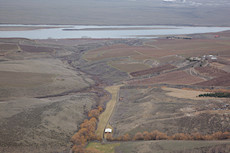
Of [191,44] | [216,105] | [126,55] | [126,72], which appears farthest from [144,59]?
[216,105]

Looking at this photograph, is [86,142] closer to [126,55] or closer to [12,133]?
[12,133]

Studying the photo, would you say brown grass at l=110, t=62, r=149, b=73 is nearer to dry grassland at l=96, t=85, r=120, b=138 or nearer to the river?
dry grassland at l=96, t=85, r=120, b=138

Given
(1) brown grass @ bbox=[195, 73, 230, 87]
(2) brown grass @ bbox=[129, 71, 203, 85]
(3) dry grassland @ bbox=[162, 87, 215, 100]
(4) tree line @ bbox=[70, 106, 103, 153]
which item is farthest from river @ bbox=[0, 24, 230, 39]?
(4) tree line @ bbox=[70, 106, 103, 153]

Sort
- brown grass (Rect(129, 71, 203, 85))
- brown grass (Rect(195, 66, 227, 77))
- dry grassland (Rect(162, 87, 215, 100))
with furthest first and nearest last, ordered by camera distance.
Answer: brown grass (Rect(195, 66, 227, 77)) < brown grass (Rect(129, 71, 203, 85)) < dry grassland (Rect(162, 87, 215, 100))

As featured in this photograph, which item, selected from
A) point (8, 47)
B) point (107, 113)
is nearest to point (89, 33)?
point (8, 47)

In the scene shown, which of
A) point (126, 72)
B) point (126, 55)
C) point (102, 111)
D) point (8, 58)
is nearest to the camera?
point (102, 111)

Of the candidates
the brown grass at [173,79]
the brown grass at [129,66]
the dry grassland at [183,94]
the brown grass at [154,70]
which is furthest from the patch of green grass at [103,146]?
the brown grass at [129,66]

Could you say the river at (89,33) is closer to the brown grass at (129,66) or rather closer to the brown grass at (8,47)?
the brown grass at (8,47)

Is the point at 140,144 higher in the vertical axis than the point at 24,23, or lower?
lower

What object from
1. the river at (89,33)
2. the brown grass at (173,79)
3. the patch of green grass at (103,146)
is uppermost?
the river at (89,33)
